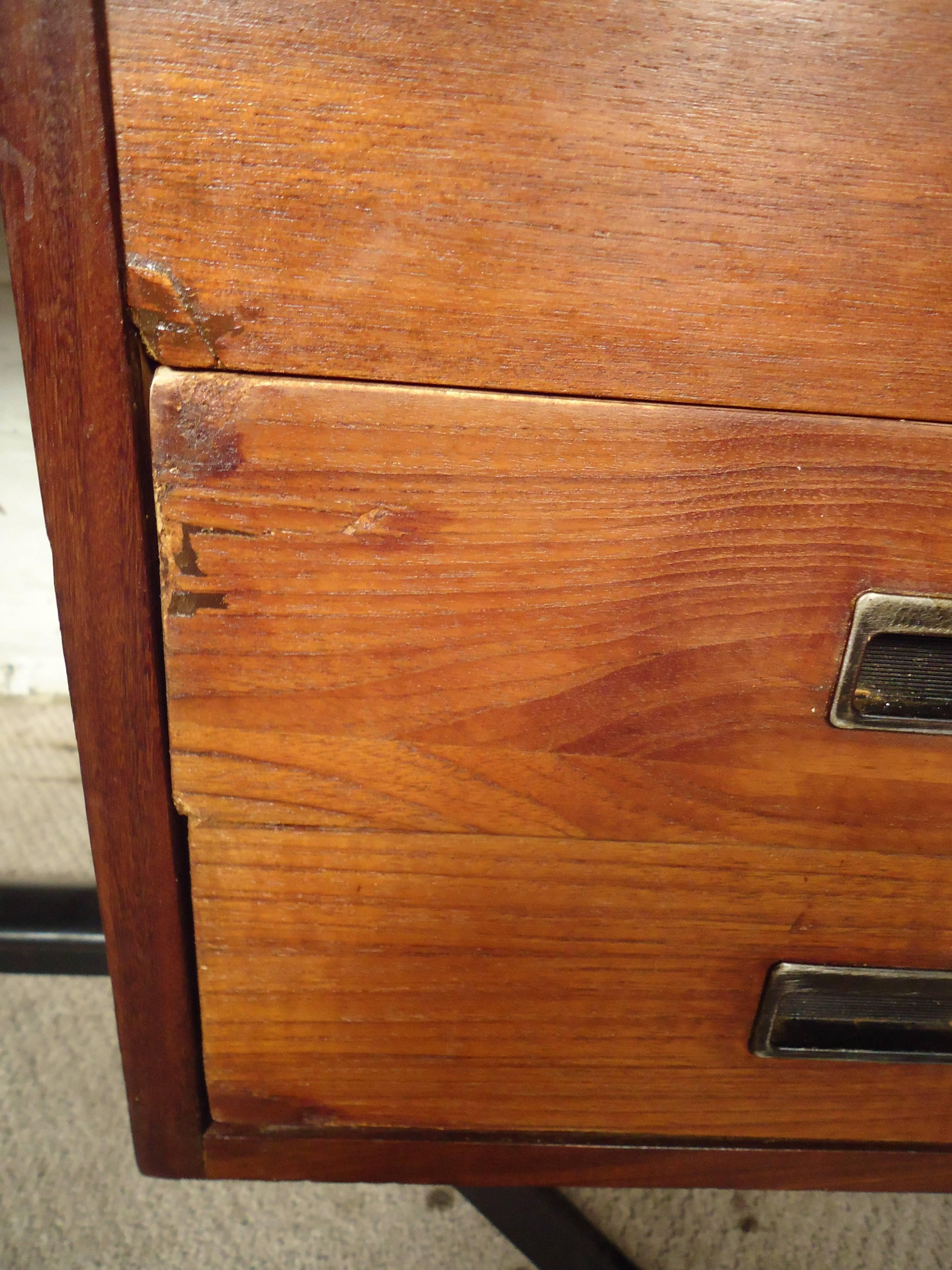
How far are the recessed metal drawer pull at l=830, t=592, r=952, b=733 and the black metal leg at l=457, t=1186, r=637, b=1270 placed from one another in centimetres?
40

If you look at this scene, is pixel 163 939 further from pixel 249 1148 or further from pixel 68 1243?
pixel 68 1243

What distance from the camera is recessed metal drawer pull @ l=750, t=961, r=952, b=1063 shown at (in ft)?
1.19

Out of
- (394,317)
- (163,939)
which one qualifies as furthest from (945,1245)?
(394,317)

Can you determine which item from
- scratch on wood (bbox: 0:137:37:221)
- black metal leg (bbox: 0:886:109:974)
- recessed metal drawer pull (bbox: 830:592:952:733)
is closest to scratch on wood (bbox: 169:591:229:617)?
scratch on wood (bbox: 0:137:37:221)

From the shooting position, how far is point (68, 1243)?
541 millimetres

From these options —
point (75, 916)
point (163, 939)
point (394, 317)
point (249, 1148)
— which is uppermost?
point (394, 317)

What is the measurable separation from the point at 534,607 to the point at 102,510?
0.16 metres

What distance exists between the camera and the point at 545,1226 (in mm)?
518

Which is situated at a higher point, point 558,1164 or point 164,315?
point 164,315

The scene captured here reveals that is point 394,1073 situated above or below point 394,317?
below

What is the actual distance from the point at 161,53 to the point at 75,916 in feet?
2.02

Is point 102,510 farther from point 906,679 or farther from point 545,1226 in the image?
point 545,1226

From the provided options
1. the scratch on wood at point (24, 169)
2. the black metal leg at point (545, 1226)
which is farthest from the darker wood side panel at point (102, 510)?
the black metal leg at point (545, 1226)

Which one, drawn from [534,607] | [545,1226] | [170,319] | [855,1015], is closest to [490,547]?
[534,607]
